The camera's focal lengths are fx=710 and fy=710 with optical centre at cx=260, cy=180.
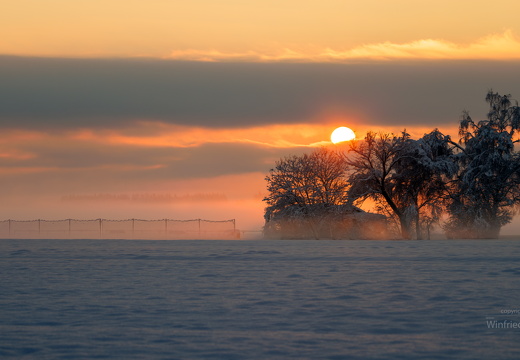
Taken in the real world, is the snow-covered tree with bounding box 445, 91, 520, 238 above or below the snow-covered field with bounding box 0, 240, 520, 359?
above

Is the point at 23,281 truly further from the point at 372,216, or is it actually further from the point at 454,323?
the point at 372,216

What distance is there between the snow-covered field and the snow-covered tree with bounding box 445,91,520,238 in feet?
142

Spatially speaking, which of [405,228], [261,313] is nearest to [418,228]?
[405,228]

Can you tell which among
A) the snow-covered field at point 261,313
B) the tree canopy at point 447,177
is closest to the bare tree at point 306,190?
the tree canopy at point 447,177

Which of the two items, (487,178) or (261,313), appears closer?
(261,313)

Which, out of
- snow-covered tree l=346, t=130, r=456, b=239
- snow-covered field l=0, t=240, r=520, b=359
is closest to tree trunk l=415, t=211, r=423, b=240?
snow-covered tree l=346, t=130, r=456, b=239

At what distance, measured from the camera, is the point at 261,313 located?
16000 millimetres

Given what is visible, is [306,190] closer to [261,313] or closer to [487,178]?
[487,178]

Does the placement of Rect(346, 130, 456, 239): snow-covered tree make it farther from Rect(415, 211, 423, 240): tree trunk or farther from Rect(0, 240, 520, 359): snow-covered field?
Rect(0, 240, 520, 359): snow-covered field

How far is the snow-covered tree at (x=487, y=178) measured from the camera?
231ft

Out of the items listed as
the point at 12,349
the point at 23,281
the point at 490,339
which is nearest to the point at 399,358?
the point at 490,339

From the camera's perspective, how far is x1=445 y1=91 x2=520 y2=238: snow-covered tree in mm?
70312

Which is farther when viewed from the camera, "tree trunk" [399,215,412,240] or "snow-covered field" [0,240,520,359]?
"tree trunk" [399,215,412,240]

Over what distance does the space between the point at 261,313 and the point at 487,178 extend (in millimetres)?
59130
